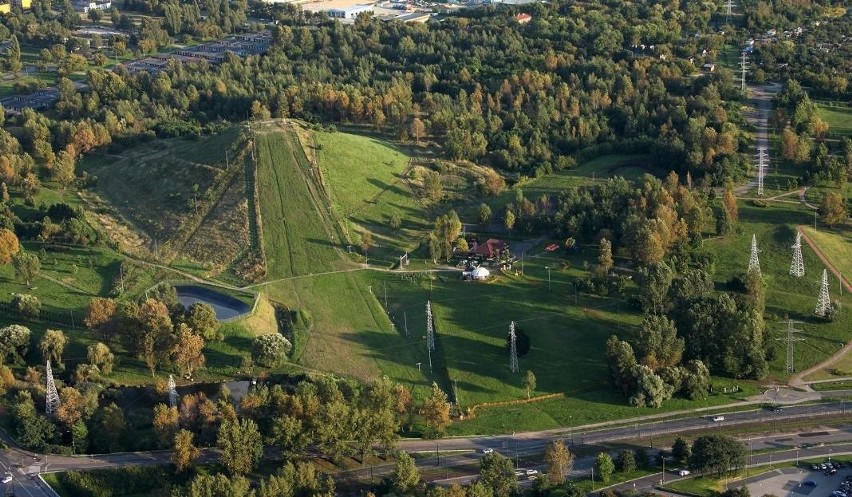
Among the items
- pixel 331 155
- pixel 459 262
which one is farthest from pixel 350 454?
pixel 331 155

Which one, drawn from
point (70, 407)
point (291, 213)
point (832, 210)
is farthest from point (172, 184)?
point (832, 210)

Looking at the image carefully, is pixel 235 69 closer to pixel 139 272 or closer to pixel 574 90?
pixel 574 90

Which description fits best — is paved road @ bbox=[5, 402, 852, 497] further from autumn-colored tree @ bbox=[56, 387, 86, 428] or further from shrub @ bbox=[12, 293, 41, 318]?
shrub @ bbox=[12, 293, 41, 318]

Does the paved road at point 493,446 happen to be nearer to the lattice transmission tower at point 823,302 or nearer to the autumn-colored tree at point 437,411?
the autumn-colored tree at point 437,411

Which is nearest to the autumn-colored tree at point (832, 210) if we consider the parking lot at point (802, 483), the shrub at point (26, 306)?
the parking lot at point (802, 483)

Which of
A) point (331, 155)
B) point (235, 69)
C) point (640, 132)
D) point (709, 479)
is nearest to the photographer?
point (709, 479)

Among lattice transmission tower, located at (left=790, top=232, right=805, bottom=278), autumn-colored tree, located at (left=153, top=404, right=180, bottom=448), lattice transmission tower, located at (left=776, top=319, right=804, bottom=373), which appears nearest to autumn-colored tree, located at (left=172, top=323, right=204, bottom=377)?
autumn-colored tree, located at (left=153, top=404, right=180, bottom=448)
